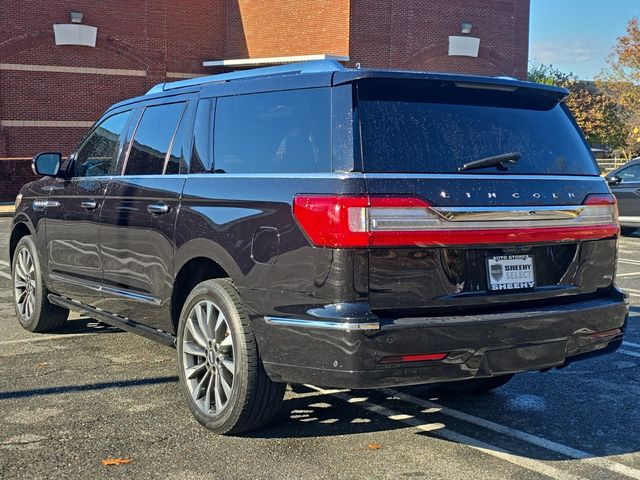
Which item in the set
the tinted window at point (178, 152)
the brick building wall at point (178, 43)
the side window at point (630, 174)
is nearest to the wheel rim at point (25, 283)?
the tinted window at point (178, 152)

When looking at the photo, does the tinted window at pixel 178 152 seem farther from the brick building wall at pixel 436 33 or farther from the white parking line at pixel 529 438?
the brick building wall at pixel 436 33

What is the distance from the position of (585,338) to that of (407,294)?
121cm

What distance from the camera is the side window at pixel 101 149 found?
6.21 m

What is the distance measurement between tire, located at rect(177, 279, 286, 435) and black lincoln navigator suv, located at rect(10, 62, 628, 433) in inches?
0.5

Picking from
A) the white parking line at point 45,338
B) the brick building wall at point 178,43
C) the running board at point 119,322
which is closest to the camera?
the running board at point 119,322

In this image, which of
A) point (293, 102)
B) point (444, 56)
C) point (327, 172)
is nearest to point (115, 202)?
point (293, 102)

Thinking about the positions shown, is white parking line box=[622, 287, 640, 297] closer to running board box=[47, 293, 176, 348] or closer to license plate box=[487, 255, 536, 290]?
license plate box=[487, 255, 536, 290]

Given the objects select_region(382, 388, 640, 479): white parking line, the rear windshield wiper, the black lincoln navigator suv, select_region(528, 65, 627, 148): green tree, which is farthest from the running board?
select_region(528, 65, 627, 148): green tree

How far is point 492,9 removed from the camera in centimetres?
A: 3225

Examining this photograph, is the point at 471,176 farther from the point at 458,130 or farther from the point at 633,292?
the point at 633,292

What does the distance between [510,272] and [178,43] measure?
27.7 metres

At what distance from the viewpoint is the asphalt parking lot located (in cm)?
420

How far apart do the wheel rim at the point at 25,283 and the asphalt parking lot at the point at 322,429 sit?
917 millimetres

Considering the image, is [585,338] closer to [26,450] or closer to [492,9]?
[26,450]
